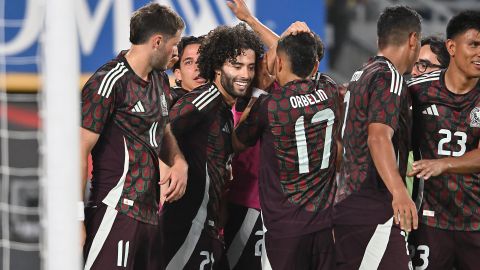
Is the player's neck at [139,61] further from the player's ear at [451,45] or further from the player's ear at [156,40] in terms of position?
the player's ear at [451,45]

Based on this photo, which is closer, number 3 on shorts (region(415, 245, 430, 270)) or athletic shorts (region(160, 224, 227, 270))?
number 3 on shorts (region(415, 245, 430, 270))

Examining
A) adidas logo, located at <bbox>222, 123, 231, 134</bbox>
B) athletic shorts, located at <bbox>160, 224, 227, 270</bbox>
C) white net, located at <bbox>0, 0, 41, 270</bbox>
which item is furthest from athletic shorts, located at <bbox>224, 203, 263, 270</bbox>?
white net, located at <bbox>0, 0, 41, 270</bbox>

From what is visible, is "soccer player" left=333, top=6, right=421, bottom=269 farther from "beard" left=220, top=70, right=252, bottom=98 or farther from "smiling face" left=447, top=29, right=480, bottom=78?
"beard" left=220, top=70, right=252, bottom=98

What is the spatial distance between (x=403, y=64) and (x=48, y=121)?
2.35 metres

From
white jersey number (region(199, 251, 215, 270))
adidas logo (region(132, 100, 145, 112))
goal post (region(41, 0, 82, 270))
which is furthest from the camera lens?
white jersey number (region(199, 251, 215, 270))

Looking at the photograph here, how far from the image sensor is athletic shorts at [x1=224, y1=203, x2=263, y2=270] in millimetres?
6152

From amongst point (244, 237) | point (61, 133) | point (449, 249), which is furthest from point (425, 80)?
point (61, 133)

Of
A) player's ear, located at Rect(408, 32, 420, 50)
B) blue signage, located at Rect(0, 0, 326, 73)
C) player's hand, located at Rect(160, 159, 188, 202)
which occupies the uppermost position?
blue signage, located at Rect(0, 0, 326, 73)

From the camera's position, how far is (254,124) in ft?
18.3

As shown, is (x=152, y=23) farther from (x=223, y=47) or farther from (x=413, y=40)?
(x=413, y=40)

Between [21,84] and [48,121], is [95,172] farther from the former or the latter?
[21,84]

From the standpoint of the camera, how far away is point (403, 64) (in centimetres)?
536

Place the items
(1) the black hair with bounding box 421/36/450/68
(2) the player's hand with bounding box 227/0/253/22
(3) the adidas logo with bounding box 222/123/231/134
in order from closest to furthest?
(3) the adidas logo with bounding box 222/123/231/134 < (2) the player's hand with bounding box 227/0/253/22 < (1) the black hair with bounding box 421/36/450/68

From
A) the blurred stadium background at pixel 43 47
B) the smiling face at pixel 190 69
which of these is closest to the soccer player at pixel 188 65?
the smiling face at pixel 190 69
